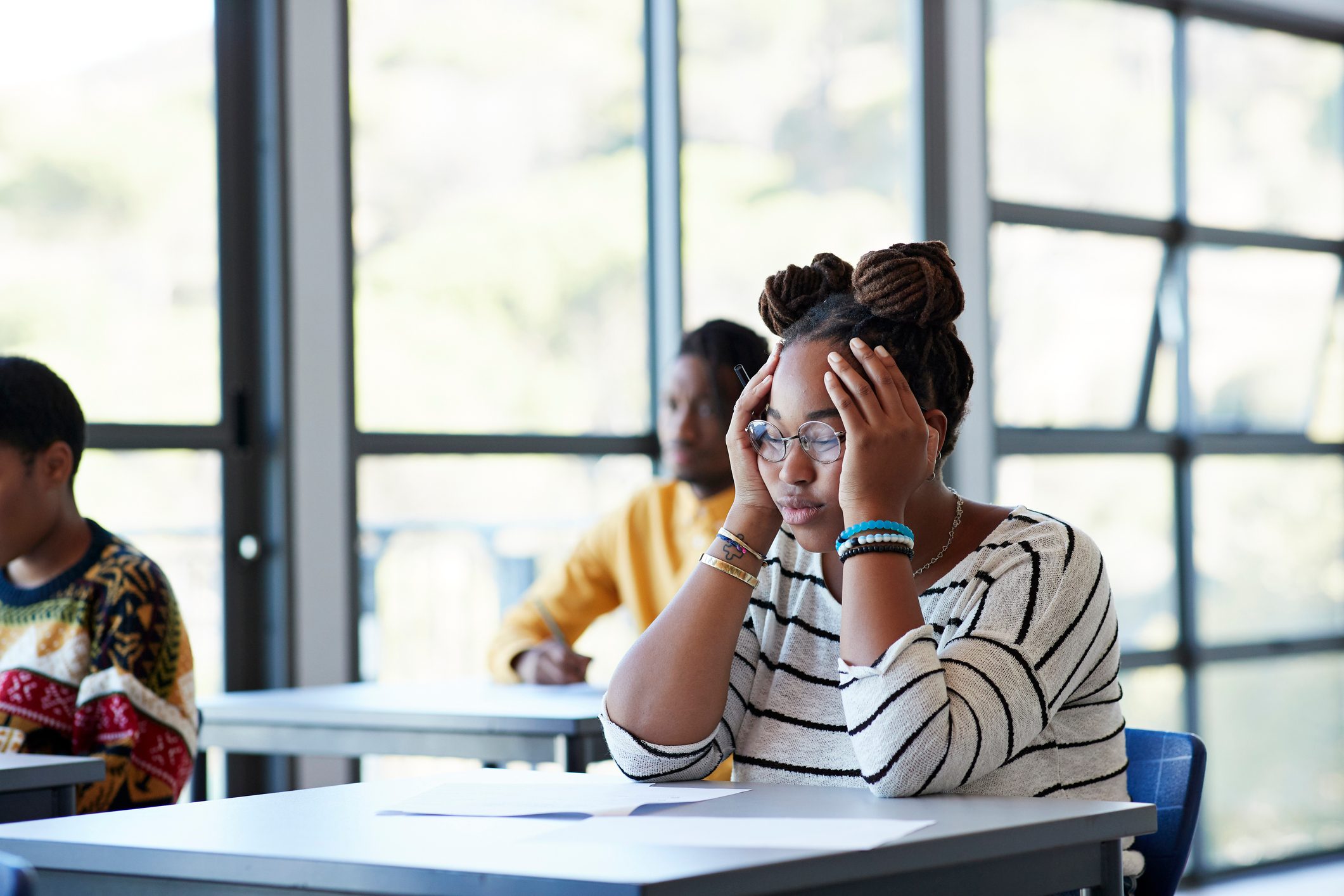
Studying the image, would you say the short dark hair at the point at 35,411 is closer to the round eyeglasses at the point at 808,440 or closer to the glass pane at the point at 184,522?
the glass pane at the point at 184,522

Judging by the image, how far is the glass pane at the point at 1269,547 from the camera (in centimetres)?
509

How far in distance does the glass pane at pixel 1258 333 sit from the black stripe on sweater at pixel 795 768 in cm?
376

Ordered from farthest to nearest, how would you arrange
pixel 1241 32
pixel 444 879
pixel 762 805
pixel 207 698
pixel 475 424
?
1. pixel 1241 32
2. pixel 475 424
3. pixel 207 698
4. pixel 762 805
5. pixel 444 879

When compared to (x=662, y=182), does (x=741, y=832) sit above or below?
below

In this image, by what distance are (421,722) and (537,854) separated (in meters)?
1.48

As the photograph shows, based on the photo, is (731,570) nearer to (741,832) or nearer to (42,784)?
(741,832)

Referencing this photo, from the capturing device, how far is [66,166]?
3168mm

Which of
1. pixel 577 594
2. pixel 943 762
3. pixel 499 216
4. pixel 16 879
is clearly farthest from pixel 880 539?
pixel 499 216

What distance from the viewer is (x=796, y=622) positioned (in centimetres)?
172

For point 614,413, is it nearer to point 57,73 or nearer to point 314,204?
point 314,204

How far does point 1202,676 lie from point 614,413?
7.44 feet

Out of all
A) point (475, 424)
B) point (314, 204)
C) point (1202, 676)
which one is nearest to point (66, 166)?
point (314, 204)

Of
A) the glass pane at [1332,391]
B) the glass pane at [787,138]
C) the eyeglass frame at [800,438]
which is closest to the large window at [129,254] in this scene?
the glass pane at [787,138]

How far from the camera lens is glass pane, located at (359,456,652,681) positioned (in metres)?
3.55
